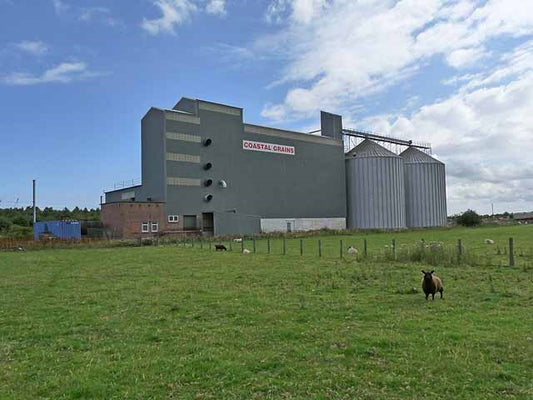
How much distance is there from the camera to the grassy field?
6.02 m

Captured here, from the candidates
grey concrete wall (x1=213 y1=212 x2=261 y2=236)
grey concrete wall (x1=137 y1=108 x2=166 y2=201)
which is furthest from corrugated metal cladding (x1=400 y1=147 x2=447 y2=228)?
grey concrete wall (x1=137 y1=108 x2=166 y2=201)

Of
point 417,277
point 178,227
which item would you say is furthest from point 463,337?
point 178,227

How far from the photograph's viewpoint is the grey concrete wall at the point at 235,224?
6192 cm

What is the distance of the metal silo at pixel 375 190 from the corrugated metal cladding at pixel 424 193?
538 cm

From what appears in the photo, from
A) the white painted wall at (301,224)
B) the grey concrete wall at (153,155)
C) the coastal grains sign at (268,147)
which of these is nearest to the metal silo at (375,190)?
the white painted wall at (301,224)

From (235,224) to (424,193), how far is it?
39.2 meters

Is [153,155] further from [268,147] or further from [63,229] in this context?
[268,147]

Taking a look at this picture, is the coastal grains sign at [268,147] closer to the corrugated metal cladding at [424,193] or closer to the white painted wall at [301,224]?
the white painted wall at [301,224]

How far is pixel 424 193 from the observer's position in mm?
84812

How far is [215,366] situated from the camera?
22.4 ft

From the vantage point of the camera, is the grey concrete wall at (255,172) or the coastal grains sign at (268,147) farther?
the coastal grains sign at (268,147)

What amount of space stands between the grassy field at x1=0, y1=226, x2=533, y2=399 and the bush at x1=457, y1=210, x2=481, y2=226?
82.5 m

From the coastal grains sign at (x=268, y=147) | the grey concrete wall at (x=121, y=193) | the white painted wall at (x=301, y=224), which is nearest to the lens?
the grey concrete wall at (x=121, y=193)

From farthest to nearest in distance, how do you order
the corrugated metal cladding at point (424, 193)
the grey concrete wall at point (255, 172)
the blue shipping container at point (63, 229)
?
the corrugated metal cladding at point (424, 193)
the grey concrete wall at point (255, 172)
the blue shipping container at point (63, 229)
